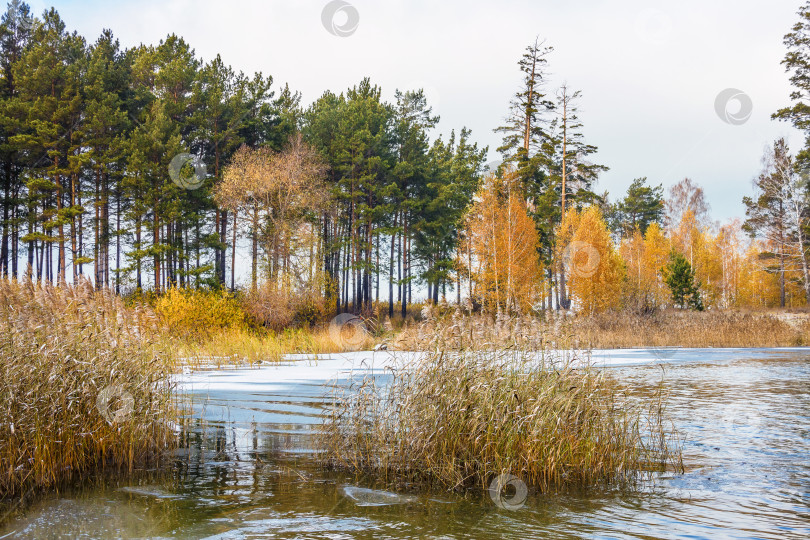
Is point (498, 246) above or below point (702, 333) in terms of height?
above

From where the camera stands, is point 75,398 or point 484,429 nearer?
point 75,398

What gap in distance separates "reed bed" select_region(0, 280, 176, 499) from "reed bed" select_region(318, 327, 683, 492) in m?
1.84

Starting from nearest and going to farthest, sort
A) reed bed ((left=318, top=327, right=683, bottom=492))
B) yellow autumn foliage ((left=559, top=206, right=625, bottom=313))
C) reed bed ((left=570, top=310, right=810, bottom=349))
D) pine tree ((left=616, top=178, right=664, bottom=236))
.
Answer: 1. reed bed ((left=318, top=327, right=683, bottom=492))
2. reed bed ((left=570, top=310, right=810, bottom=349))
3. yellow autumn foliage ((left=559, top=206, right=625, bottom=313))
4. pine tree ((left=616, top=178, right=664, bottom=236))

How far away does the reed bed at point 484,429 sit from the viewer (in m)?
5.62

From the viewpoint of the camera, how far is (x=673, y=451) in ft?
22.4

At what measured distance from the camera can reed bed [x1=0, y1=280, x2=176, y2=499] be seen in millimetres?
5305

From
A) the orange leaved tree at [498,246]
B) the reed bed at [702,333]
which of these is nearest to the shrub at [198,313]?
the orange leaved tree at [498,246]

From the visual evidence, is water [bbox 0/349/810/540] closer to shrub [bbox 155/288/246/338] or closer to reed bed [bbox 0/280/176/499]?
reed bed [bbox 0/280/176/499]

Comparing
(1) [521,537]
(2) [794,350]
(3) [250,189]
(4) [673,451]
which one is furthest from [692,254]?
(1) [521,537]

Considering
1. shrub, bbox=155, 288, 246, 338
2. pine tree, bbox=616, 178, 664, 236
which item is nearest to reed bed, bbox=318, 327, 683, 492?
shrub, bbox=155, 288, 246, 338

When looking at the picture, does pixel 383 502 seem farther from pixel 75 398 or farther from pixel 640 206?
pixel 640 206

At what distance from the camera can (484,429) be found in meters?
5.66

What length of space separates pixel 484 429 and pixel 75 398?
3556mm

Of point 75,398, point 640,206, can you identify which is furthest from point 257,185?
point 640,206
